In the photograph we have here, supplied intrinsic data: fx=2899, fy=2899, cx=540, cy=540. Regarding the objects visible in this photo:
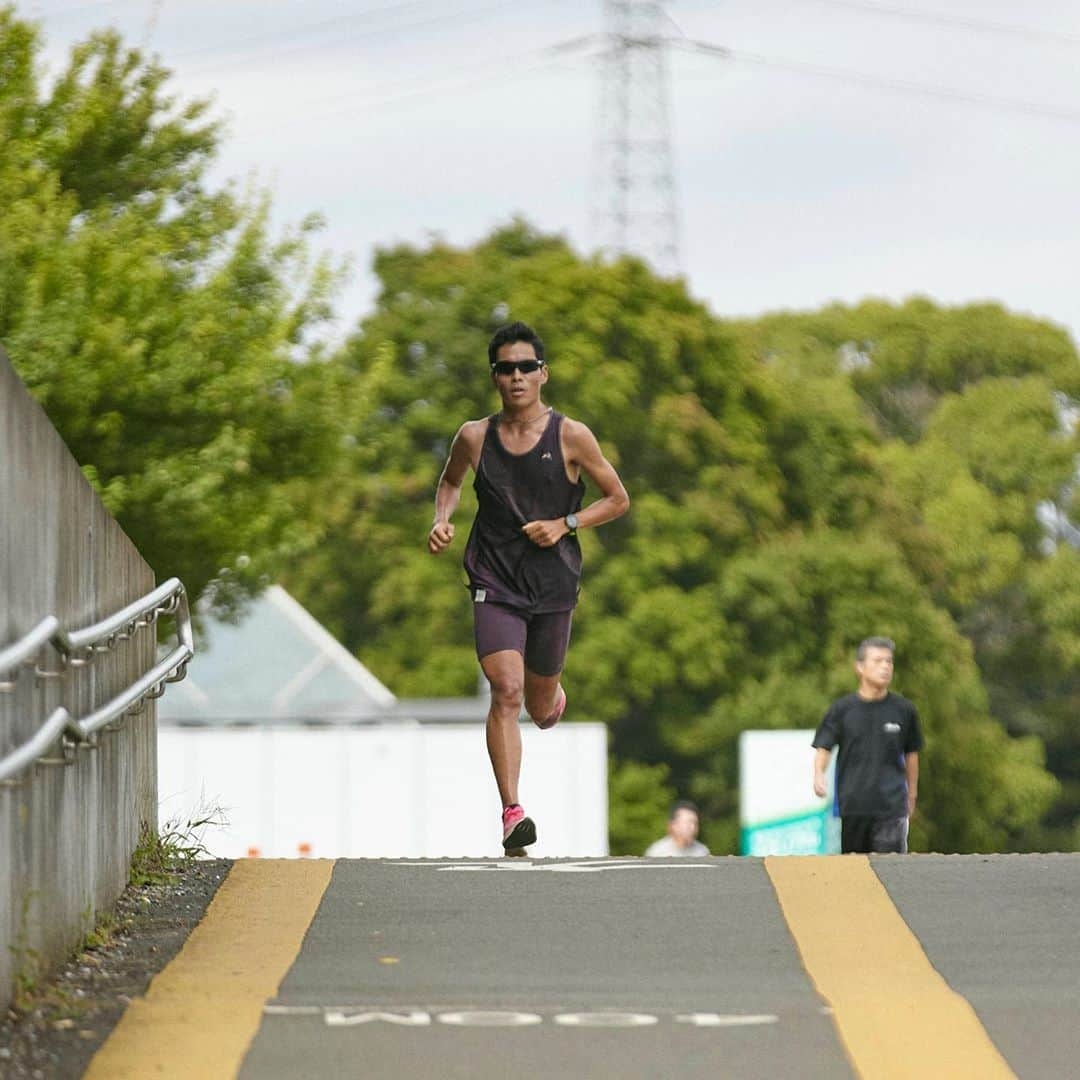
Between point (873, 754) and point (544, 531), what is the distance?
10.9 feet

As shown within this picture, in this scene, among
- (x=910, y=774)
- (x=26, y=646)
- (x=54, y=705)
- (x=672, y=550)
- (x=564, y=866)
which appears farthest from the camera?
(x=672, y=550)

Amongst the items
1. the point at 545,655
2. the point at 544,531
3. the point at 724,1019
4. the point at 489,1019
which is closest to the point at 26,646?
the point at 489,1019

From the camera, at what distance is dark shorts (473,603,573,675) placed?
37.2 ft

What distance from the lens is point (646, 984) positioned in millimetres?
7715

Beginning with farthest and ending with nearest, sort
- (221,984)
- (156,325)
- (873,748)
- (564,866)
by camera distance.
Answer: (156,325), (873,748), (564,866), (221,984)

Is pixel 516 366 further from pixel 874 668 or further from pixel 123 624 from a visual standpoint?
pixel 874 668

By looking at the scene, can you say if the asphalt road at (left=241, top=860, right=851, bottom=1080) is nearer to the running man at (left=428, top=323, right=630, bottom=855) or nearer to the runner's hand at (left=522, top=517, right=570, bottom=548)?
the running man at (left=428, top=323, right=630, bottom=855)

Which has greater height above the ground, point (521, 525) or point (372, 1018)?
point (521, 525)

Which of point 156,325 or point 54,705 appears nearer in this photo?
point 54,705

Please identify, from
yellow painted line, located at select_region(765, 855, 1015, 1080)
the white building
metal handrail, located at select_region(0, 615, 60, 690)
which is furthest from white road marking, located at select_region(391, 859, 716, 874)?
the white building

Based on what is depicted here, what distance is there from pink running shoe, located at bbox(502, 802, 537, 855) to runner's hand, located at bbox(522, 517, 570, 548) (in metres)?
1.04

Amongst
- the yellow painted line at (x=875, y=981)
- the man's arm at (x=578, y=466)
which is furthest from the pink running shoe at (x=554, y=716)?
the yellow painted line at (x=875, y=981)

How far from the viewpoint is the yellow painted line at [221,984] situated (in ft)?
21.7

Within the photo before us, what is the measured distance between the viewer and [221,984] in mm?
7598
